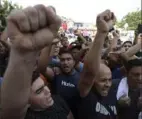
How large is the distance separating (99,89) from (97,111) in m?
0.19

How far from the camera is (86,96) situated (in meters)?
2.33

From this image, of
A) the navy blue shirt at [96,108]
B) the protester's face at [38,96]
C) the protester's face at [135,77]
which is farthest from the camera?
the protester's face at [135,77]

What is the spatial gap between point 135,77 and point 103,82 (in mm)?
444

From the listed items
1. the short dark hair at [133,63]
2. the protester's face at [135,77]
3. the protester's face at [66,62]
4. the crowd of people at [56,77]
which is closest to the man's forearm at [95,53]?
the crowd of people at [56,77]

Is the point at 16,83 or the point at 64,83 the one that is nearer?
the point at 16,83

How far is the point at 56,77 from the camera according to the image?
3.46 meters

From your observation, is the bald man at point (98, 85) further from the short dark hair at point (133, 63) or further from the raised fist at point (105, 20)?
the short dark hair at point (133, 63)

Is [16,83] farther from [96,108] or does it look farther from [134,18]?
[134,18]

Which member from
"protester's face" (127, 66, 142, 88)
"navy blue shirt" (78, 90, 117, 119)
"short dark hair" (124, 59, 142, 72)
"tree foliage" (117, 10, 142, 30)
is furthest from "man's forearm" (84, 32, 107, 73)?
"tree foliage" (117, 10, 142, 30)

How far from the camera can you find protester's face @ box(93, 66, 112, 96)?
8.00ft

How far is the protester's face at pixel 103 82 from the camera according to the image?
2.44m

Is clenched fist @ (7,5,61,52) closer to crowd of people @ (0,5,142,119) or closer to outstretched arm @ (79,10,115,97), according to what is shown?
crowd of people @ (0,5,142,119)

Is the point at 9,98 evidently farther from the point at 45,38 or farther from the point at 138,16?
the point at 138,16

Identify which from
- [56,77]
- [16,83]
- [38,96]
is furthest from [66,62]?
[16,83]
